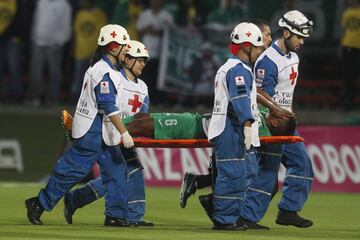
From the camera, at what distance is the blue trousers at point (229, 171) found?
14438 millimetres

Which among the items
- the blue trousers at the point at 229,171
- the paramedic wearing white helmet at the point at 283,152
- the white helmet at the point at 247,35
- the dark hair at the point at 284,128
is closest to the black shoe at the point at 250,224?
the paramedic wearing white helmet at the point at 283,152

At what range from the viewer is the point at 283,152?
51.5 ft

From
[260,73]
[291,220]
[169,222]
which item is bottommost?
[169,222]

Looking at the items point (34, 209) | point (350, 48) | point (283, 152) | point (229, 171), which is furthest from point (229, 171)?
point (350, 48)

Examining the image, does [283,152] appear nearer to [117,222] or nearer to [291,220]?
[291,220]

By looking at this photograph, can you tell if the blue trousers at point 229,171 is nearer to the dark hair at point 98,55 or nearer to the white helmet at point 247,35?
the white helmet at point 247,35

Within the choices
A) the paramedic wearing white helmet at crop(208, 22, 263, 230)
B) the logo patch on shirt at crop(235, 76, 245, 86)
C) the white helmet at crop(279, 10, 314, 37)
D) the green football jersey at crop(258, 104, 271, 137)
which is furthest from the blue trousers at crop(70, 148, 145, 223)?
the white helmet at crop(279, 10, 314, 37)

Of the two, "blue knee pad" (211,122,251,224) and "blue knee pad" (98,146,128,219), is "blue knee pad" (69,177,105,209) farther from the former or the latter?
"blue knee pad" (211,122,251,224)

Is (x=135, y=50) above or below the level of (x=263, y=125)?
above

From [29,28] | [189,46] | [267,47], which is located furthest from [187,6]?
[267,47]

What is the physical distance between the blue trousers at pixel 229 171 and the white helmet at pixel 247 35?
0.84 metres

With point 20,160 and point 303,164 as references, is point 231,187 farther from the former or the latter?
point 20,160

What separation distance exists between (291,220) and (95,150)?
2355 millimetres

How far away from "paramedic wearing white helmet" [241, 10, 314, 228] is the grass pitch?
34 cm
